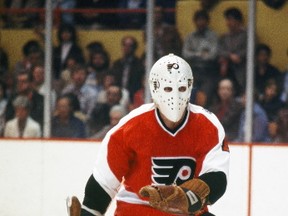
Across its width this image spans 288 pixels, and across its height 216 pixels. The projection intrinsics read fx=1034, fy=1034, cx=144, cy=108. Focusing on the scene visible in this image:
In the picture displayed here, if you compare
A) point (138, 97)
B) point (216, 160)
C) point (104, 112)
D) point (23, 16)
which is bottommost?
point (104, 112)

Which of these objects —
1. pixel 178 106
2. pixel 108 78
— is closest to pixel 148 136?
pixel 178 106

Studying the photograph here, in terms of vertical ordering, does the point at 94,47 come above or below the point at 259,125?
above

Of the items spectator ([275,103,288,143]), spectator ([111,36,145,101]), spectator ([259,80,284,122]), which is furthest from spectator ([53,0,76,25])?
spectator ([275,103,288,143])

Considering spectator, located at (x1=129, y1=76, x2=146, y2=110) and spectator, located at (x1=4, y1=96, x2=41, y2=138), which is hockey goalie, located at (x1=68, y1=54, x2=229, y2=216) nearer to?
spectator, located at (x1=129, y1=76, x2=146, y2=110)

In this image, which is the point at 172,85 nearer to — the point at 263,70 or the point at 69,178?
the point at 263,70

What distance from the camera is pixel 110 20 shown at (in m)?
7.25

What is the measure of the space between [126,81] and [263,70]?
0.94 meters

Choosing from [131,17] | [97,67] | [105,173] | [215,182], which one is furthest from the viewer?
[97,67]

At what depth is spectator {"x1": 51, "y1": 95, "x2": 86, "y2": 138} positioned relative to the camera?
6.93 meters

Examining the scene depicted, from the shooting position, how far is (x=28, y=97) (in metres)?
7.10

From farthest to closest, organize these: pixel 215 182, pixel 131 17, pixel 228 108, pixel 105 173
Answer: pixel 131 17 < pixel 228 108 < pixel 105 173 < pixel 215 182

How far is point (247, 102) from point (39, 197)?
1590 mm

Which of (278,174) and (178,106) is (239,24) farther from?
(178,106)

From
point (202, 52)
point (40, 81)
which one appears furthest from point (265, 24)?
point (40, 81)
